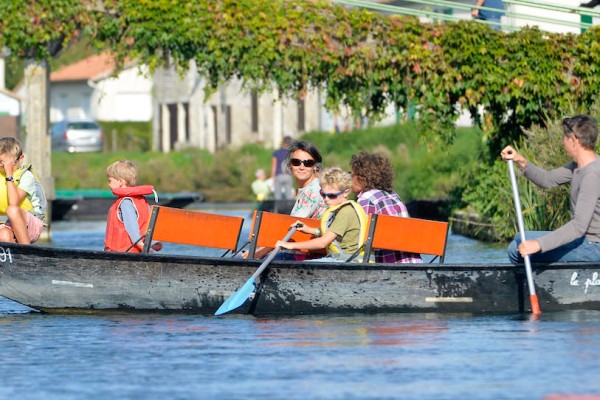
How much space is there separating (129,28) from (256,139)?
35274 millimetres

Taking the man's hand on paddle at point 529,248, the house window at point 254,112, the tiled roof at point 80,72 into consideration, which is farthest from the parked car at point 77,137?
the man's hand on paddle at point 529,248

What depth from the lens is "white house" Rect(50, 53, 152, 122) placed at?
7694 cm

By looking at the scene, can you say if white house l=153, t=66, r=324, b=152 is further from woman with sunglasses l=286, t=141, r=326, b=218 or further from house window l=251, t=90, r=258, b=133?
woman with sunglasses l=286, t=141, r=326, b=218

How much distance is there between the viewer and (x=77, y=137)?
59.5 meters

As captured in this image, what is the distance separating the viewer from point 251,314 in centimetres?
1334

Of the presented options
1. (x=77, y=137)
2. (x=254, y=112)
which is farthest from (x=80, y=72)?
(x=254, y=112)

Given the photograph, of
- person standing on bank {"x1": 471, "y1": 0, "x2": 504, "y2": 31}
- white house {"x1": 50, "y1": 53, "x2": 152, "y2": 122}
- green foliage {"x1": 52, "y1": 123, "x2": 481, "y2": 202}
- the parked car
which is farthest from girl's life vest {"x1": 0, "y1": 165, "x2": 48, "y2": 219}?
white house {"x1": 50, "y1": 53, "x2": 152, "y2": 122}

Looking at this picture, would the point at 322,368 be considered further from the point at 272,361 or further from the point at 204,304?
the point at 204,304

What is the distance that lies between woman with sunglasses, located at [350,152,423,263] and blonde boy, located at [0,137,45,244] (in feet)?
9.28

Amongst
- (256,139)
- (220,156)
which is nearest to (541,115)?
(220,156)

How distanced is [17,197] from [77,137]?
4641 cm

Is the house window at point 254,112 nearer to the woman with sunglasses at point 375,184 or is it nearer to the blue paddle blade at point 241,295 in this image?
the woman with sunglasses at point 375,184

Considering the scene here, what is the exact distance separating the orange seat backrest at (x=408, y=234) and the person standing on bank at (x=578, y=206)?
672mm

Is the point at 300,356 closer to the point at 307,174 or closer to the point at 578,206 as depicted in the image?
the point at 578,206
